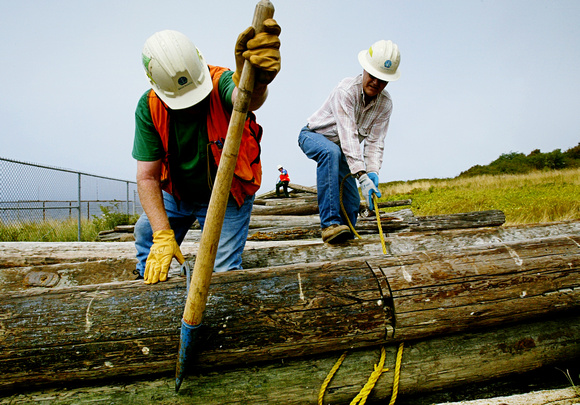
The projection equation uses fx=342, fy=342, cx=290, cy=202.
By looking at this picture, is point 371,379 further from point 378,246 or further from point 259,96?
point 259,96

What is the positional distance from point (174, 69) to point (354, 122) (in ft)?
6.08

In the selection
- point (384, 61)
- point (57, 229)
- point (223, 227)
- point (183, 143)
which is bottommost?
point (57, 229)

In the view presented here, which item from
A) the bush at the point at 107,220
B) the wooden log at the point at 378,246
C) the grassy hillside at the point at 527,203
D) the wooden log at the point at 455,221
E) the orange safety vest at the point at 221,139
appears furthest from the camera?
the bush at the point at 107,220

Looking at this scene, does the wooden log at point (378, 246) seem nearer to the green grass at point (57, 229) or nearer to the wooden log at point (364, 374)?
the wooden log at point (364, 374)

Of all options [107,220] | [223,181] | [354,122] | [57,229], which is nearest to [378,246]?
[354,122]

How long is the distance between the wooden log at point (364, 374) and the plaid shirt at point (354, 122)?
1724mm

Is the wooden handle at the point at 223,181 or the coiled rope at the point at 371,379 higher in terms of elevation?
the wooden handle at the point at 223,181

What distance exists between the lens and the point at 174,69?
2000 mm

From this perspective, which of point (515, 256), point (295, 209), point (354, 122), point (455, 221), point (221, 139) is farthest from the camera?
point (295, 209)

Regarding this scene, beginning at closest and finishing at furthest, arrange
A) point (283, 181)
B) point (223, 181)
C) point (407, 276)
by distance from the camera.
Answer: point (223, 181), point (407, 276), point (283, 181)

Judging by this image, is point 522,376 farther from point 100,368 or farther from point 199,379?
point 100,368

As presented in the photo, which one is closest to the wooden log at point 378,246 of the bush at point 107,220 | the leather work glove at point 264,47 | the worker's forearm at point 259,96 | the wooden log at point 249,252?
the wooden log at point 249,252

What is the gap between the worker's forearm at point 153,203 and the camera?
2156 mm

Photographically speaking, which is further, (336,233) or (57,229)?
(57,229)
